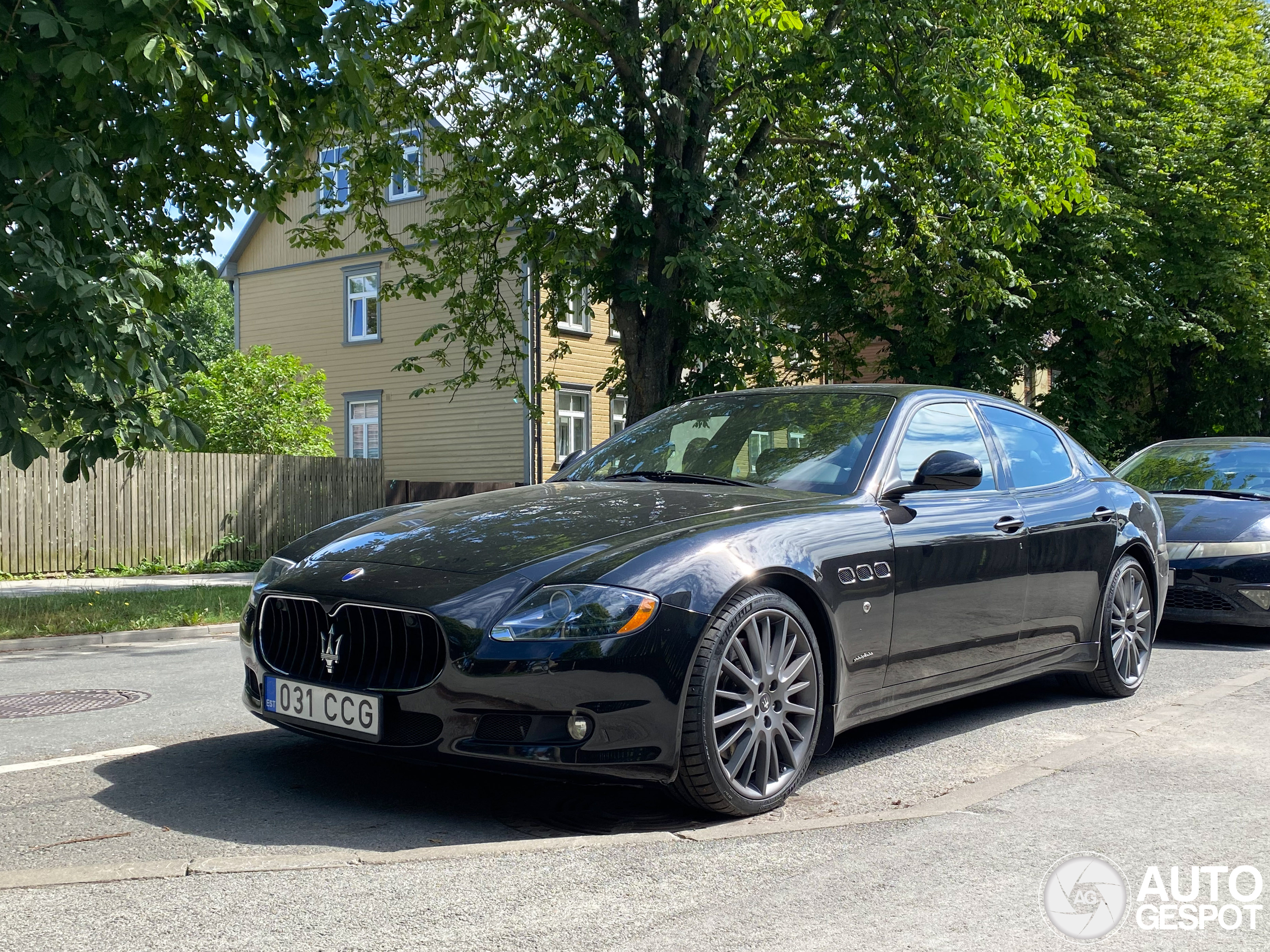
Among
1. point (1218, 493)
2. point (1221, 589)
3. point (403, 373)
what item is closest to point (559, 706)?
point (1221, 589)

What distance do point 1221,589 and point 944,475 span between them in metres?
5.24

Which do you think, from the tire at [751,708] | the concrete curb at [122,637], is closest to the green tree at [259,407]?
the concrete curb at [122,637]

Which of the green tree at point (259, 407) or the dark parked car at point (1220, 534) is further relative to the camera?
the green tree at point (259, 407)

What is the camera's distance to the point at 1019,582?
5.68m

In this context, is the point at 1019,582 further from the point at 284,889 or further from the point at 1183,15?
the point at 1183,15

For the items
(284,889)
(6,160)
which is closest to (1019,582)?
(284,889)

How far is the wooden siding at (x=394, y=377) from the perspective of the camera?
28953 millimetres

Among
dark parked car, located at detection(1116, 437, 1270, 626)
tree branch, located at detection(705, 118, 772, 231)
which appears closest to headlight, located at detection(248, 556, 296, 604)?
dark parked car, located at detection(1116, 437, 1270, 626)

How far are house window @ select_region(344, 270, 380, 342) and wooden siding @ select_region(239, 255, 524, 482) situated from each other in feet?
0.67

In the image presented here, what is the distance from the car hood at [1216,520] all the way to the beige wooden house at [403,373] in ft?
58.1

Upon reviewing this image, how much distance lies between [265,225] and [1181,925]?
34.1m

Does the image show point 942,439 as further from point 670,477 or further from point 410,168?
point 410,168

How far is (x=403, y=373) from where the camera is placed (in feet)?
99.2

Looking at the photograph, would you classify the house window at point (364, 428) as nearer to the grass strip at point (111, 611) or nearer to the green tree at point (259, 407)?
the green tree at point (259, 407)
